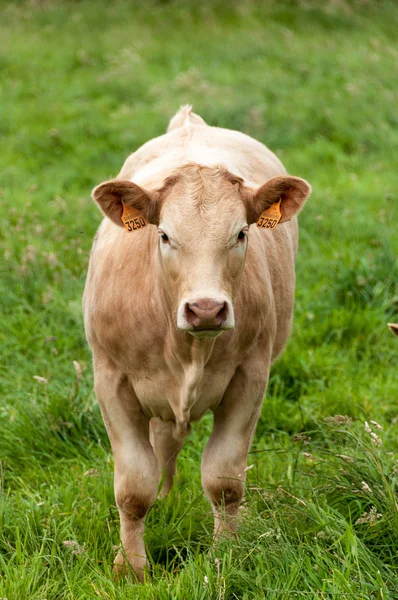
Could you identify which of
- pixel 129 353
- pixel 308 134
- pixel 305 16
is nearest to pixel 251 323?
pixel 129 353

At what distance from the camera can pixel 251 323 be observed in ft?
13.4

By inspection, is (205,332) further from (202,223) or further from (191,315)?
(202,223)

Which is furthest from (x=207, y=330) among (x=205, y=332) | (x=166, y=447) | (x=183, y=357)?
(x=166, y=447)

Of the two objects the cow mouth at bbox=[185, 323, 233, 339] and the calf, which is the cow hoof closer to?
the calf

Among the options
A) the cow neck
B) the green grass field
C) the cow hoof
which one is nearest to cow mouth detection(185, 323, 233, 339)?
the cow neck

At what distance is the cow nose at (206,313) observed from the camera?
3.27m

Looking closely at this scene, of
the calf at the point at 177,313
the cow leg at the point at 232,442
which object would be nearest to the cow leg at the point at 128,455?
the calf at the point at 177,313

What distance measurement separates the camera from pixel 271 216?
3.85 metres

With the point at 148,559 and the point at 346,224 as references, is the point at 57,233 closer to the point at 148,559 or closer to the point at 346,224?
the point at 346,224

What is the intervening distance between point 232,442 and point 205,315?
103cm

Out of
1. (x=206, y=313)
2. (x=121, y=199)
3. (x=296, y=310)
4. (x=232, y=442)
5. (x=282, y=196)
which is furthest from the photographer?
(x=296, y=310)

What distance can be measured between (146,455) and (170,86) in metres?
7.67

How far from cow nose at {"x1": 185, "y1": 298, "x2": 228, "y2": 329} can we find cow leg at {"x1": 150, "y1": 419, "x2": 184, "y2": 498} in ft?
4.77

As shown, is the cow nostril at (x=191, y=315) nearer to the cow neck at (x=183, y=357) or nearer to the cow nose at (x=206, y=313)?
the cow nose at (x=206, y=313)
